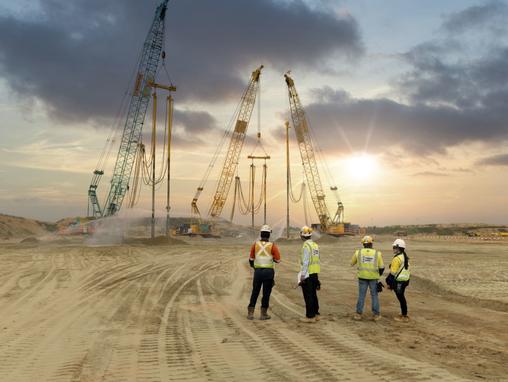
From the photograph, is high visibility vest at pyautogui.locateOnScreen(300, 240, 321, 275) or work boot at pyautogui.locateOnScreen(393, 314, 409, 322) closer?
high visibility vest at pyautogui.locateOnScreen(300, 240, 321, 275)

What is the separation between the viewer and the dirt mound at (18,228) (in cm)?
8819

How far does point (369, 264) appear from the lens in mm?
10477

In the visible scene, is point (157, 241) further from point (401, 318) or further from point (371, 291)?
point (401, 318)

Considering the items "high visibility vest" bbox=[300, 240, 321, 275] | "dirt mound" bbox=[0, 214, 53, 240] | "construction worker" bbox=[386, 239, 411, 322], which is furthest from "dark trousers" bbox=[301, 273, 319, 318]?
"dirt mound" bbox=[0, 214, 53, 240]

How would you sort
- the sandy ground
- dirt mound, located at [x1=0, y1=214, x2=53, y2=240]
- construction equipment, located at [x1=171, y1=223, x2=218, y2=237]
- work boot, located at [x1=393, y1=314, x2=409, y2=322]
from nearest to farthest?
the sandy ground → work boot, located at [x1=393, y1=314, x2=409, y2=322] → construction equipment, located at [x1=171, y1=223, x2=218, y2=237] → dirt mound, located at [x1=0, y1=214, x2=53, y2=240]

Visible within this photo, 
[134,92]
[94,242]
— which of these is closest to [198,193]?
[134,92]

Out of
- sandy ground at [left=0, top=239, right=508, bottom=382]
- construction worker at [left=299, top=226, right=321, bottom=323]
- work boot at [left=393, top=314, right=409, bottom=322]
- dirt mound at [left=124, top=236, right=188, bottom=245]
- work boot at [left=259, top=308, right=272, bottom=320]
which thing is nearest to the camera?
sandy ground at [left=0, top=239, right=508, bottom=382]

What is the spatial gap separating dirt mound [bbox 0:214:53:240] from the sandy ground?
8132cm

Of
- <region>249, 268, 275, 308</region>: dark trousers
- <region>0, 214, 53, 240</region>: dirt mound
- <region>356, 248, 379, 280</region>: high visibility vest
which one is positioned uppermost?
<region>356, 248, 379, 280</region>: high visibility vest

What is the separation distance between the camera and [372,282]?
10.5 meters

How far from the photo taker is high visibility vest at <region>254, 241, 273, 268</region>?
406 inches

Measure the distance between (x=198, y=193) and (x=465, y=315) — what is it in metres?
75.7

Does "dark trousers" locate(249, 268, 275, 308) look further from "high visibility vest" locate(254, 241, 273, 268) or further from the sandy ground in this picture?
the sandy ground

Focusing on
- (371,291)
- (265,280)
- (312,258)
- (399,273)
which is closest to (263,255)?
(265,280)
